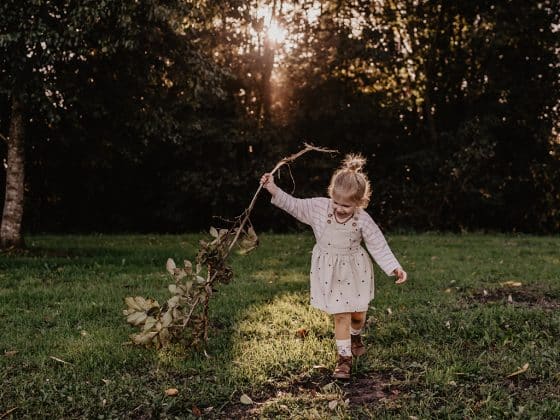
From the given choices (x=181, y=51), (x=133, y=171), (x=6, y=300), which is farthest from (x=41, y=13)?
(x=133, y=171)

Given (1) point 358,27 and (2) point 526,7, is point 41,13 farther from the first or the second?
(2) point 526,7

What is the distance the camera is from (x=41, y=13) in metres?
10.2

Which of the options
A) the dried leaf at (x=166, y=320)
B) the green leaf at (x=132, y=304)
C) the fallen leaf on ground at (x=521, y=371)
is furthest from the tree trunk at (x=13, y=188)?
the fallen leaf on ground at (x=521, y=371)

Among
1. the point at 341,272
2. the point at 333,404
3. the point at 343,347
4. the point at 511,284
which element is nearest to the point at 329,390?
the point at 333,404

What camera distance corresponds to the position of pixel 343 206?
5.01 meters

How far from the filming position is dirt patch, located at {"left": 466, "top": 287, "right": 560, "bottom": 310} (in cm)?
720

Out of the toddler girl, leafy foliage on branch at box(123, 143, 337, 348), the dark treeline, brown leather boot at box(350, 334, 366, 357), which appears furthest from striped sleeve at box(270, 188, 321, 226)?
the dark treeline

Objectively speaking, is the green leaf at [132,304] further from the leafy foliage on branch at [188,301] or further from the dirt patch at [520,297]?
the dirt patch at [520,297]

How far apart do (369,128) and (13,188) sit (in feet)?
44.3

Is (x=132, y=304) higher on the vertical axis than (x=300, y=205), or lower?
lower

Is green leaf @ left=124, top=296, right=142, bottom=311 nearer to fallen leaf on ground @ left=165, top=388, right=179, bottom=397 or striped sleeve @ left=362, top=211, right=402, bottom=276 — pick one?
fallen leaf on ground @ left=165, top=388, right=179, bottom=397

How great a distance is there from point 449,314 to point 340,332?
1.99 metres

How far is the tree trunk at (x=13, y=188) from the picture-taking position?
1208cm

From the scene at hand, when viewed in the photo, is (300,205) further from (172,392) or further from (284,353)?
(172,392)
